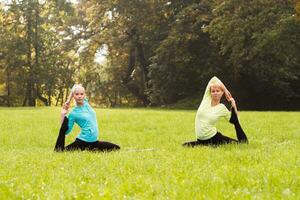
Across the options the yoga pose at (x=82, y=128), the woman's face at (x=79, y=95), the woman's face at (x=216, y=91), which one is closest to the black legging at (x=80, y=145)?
the yoga pose at (x=82, y=128)

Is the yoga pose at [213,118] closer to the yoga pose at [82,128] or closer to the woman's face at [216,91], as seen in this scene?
the woman's face at [216,91]

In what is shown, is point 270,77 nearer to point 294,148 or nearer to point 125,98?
point 294,148

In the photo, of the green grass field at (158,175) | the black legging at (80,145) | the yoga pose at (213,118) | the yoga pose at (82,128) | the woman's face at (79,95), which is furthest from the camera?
the yoga pose at (213,118)

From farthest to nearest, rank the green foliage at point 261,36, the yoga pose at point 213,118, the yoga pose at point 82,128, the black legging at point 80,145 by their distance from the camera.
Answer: the green foliage at point 261,36
the yoga pose at point 213,118
the yoga pose at point 82,128
the black legging at point 80,145

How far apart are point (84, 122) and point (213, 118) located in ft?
10.6

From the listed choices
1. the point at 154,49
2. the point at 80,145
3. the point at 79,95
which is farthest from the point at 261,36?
the point at 80,145

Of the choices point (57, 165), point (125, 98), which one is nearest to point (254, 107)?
point (125, 98)

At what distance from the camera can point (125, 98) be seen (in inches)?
2758

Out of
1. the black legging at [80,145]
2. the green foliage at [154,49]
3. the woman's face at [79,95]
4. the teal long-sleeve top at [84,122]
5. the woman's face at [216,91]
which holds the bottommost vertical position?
the black legging at [80,145]

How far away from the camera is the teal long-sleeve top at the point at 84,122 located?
38.1 ft

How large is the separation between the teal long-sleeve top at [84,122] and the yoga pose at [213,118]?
8.04ft

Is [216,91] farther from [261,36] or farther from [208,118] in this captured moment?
[261,36]

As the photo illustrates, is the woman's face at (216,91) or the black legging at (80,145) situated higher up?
the woman's face at (216,91)

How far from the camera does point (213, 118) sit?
11953mm
